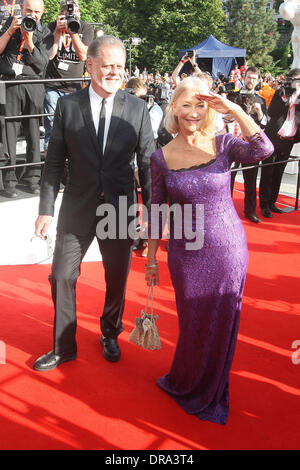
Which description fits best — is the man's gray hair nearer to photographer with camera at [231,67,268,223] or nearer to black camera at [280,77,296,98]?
photographer with camera at [231,67,268,223]

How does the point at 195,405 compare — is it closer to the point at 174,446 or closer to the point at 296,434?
the point at 174,446

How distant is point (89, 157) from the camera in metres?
2.90

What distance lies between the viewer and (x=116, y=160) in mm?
2943

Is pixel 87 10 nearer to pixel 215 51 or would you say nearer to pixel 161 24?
pixel 161 24

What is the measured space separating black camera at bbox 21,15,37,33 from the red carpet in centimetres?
267

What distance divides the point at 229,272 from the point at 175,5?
41334 millimetres

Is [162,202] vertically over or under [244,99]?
under

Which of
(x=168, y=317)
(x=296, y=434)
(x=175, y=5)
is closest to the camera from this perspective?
(x=296, y=434)

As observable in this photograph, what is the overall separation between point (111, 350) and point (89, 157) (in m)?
1.36

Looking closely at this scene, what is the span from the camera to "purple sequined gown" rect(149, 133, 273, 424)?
2523mm

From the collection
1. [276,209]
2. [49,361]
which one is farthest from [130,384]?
[276,209]

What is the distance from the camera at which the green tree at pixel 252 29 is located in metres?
52.6

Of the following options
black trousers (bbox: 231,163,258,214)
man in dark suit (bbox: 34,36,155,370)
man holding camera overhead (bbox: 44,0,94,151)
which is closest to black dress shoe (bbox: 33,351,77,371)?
man in dark suit (bbox: 34,36,155,370)
